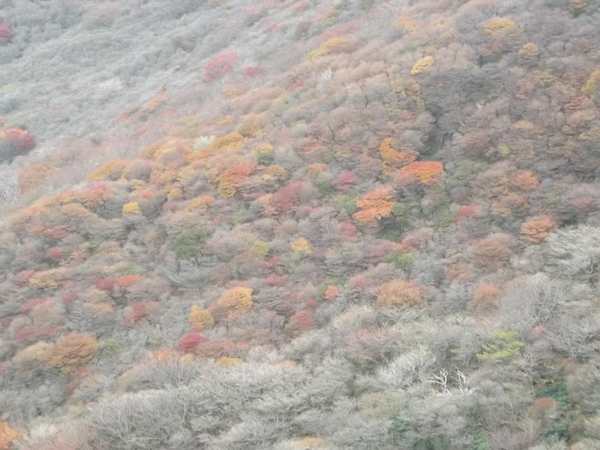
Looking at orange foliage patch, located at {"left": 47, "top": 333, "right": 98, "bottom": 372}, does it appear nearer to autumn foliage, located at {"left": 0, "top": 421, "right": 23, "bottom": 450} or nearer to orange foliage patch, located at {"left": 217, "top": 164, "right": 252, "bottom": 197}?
autumn foliage, located at {"left": 0, "top": 421, "right": 23, "bottom": 450}

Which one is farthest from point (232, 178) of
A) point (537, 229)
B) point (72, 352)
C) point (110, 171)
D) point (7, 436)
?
point (7, 436)

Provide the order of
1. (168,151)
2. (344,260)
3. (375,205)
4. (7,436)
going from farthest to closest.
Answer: (168,151) < (375,205) < (344,260) < (7,436)

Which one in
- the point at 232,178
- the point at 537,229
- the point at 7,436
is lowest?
the point at 537,229

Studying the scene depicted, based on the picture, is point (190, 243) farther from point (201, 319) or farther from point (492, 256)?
point (492, 256)

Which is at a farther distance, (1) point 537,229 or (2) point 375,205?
(2) point 375,205

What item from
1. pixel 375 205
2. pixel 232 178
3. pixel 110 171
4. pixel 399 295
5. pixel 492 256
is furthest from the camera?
pixel 110 171

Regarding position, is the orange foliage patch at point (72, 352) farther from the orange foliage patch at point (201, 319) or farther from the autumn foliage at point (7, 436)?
the orange foliage patch at point (201, 319)

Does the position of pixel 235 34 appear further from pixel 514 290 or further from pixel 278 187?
pixel 514 290
